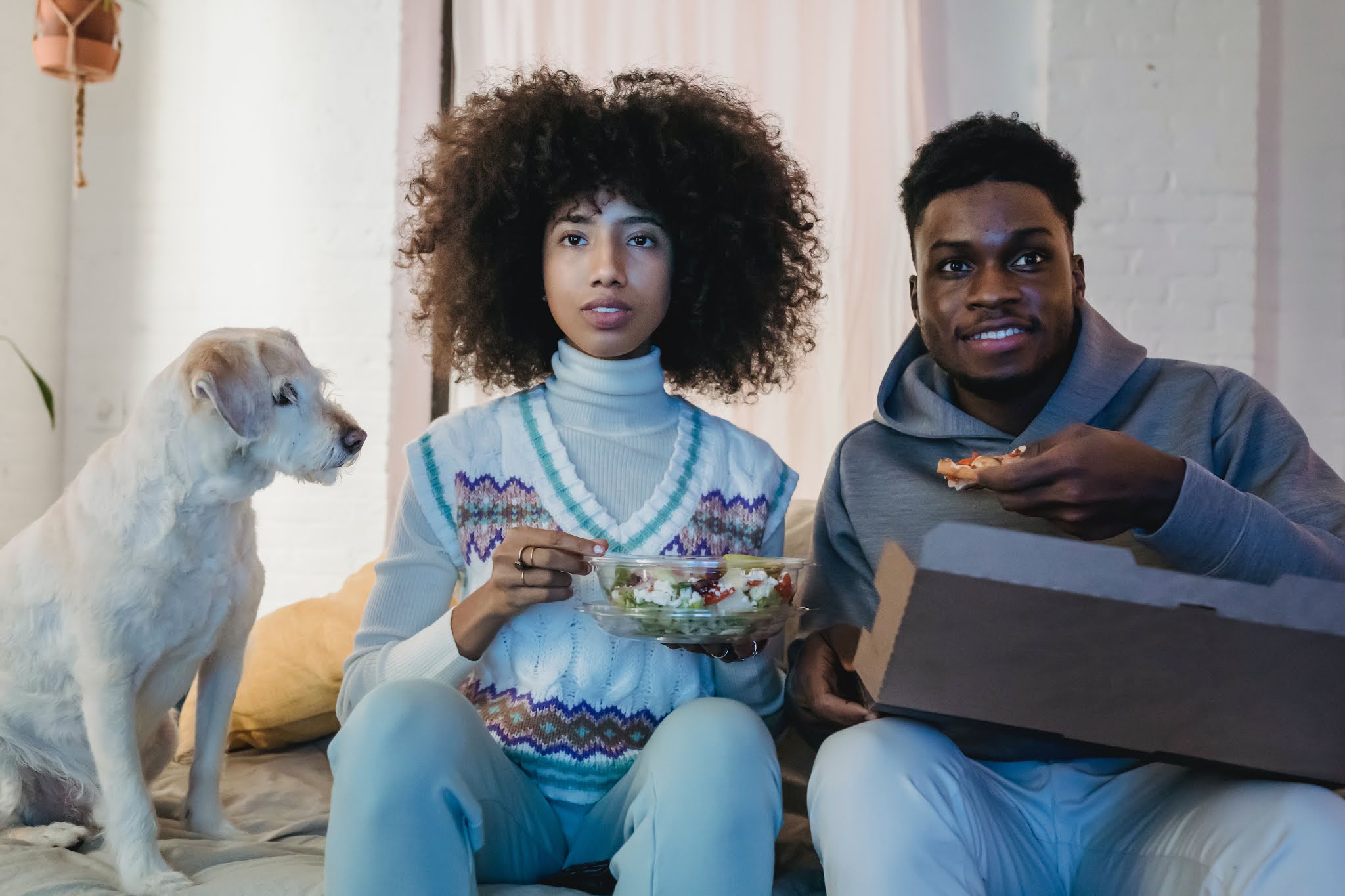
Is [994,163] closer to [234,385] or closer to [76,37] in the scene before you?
[234,385]

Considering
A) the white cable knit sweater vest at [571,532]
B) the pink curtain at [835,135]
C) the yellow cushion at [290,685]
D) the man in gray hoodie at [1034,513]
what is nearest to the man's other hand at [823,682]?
the man in gray hoodie at [1034,513]

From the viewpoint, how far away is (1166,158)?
339 cm

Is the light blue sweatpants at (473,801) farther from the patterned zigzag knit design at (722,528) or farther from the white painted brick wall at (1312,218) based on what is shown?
the white painted brick wall at (1312,218)

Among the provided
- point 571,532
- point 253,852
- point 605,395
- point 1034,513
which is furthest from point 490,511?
point 1034,513

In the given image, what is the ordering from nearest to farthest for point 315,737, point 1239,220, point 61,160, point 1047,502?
point 1047,502 < point 315,737 < point 1239,220 < point 61,160

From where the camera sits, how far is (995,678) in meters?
1.10

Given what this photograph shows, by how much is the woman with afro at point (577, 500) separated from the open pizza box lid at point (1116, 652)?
279mm

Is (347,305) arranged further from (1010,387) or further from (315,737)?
(1010,387)

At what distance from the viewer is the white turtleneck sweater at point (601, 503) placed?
149 centimetres

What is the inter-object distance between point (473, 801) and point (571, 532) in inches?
18.6

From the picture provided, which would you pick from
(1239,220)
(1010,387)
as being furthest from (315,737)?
(1239,220)

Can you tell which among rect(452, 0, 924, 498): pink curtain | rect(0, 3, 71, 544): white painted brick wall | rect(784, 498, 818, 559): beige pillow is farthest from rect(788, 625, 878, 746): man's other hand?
rect(0, 3, 71, 544): white painted brick wall

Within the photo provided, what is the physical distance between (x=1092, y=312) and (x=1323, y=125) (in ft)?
7.65

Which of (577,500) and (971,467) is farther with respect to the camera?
(577,500)
